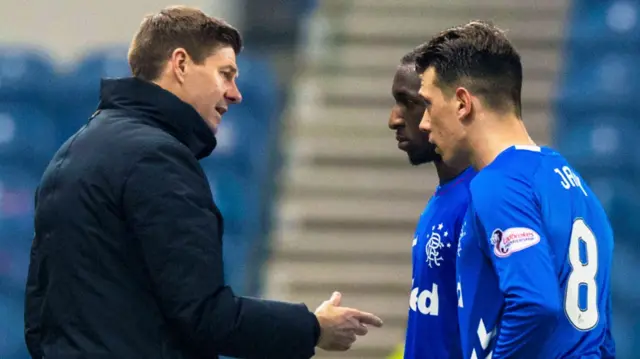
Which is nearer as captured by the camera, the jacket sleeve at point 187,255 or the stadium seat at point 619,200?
the jacket sleeve at point 187,255

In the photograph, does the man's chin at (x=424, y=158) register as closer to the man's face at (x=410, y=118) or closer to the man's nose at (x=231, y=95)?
the man's face at (x=410, y=118)

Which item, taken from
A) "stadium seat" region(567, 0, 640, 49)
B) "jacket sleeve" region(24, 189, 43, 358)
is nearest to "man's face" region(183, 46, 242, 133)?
"jacket sleeve" region(24, 189, 43, 358)

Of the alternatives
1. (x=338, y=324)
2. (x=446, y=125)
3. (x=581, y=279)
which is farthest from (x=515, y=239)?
(x=338, y=324)

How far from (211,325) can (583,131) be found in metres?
4.64

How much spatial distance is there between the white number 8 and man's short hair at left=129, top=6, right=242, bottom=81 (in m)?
0.90

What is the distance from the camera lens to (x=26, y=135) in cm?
673

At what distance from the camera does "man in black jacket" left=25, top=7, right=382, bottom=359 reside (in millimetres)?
2230

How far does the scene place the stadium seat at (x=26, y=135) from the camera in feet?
21.9

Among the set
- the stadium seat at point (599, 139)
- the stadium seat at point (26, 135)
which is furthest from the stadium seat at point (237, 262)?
the stadium seat at point (599, 139)

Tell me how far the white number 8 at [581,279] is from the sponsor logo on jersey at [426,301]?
56 centimetres

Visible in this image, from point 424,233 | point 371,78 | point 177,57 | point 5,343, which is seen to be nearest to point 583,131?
point 371,78

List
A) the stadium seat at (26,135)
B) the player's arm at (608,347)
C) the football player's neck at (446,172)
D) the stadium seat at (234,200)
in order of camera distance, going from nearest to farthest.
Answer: the player's arm at (608,347)
the football player's neck at (446,172)
the stadium seat at (234,200)
the stadium seat at (26,135)

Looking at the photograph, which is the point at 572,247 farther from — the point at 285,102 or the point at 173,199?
the point at 285,102

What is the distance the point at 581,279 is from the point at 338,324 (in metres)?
0.56
